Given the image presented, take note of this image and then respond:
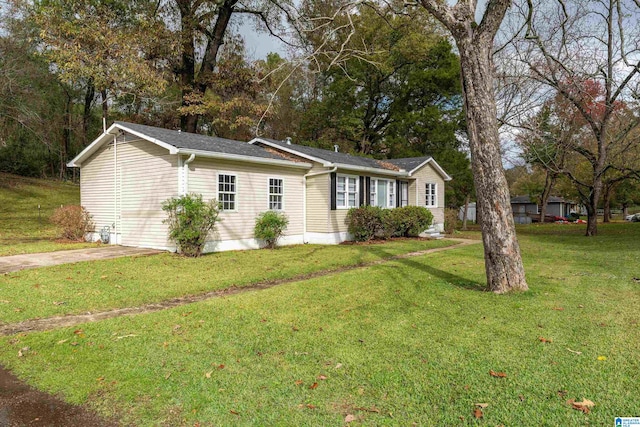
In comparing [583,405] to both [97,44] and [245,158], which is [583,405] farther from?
[97,44]

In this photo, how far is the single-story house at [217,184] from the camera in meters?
11.9

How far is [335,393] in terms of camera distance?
3213mm

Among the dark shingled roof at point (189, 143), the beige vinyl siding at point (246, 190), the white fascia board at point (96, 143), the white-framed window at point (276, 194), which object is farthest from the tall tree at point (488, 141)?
the white fascia board at point (96, 143)

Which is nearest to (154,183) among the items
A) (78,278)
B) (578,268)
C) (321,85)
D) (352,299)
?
(78,278)

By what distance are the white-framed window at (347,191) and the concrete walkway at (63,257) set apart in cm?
717

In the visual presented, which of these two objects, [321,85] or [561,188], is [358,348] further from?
[561,188]

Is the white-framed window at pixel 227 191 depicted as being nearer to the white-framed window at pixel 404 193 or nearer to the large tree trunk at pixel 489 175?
the large tree trunk at pixel 489 175

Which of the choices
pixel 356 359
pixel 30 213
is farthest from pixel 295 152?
pixel 30 213

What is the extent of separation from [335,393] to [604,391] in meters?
2.12

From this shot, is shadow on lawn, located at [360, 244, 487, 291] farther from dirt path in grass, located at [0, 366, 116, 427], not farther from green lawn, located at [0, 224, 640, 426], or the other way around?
dirt path in grass, located at [0, 366, 116, 427]

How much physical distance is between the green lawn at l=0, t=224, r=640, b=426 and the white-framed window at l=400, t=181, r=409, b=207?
13300mm

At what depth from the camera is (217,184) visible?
12.3m

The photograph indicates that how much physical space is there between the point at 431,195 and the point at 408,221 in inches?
218

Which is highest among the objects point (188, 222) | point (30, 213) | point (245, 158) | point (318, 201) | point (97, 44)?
point (97, 44)
